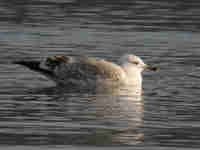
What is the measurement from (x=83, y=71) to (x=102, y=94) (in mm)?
1543

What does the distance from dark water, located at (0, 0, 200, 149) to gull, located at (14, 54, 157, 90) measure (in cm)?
29

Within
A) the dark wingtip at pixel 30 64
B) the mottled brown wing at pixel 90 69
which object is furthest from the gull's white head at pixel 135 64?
the dark wingtip at pixel 30 64

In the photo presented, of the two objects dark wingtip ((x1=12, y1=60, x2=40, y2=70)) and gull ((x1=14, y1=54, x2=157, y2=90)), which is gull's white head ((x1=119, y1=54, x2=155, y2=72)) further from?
dark wingtip ((x1=12, y1=60, x2=40, y2=70))

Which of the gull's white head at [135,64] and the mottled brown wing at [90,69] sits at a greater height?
the gull's white head at [135,64]

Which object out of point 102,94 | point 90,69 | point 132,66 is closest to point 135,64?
point 132,66

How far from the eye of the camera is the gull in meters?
18.4

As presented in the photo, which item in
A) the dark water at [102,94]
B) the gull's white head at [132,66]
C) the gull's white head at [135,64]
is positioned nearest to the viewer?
the dark water at [102,94]

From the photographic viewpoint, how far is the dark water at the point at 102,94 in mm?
12391

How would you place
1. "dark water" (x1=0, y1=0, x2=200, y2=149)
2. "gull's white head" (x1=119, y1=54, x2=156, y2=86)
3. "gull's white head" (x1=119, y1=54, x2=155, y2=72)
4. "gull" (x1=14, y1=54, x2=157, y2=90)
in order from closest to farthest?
"dark water" (x1=0, y1=0, x2=200, y2=149) < "gull" (x1=14, y1=54, x2=157, y2=90) < "gull's white head" (x1=119, y1=54, x2=156, y2=86) < "gull's white head" (x1=119, y1=54, x2=155, y2=72)

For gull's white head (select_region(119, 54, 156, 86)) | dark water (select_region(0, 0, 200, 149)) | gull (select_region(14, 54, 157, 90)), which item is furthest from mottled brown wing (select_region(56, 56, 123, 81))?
dark water (select_region(0, 0, 200, 149))

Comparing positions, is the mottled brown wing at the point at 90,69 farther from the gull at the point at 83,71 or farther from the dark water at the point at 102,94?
the dark water at the point at 102,94

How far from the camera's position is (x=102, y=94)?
17.1 meters

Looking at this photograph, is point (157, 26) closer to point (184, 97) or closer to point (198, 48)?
point (198, 48)

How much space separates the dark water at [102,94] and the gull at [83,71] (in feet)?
0.96
